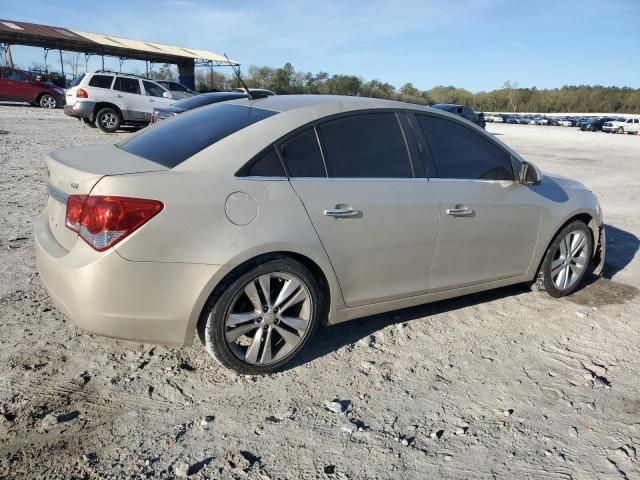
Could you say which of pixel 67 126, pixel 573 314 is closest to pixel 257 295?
pixel 573 314

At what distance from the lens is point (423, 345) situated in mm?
3715

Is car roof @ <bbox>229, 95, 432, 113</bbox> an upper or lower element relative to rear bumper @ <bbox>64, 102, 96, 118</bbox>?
upper

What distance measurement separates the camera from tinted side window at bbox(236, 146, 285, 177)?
302cm

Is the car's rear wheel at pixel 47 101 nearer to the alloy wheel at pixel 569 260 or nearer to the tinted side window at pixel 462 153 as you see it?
the tinted side window at pixel 462 153

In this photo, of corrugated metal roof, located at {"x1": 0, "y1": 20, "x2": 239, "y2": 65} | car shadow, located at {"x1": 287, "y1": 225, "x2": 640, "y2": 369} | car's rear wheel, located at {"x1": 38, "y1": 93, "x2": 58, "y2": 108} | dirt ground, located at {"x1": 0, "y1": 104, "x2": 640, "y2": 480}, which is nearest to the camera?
dirt ground, located at {"x1": 0, "y1": 104, "x2": 640, "y2": 480}

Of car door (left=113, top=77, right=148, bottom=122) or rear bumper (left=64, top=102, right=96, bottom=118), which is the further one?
car door (left=113, top=77, right=148, bottom=122)

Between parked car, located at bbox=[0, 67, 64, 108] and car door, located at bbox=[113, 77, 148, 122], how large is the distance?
12.5m

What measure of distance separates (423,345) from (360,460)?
1.35m

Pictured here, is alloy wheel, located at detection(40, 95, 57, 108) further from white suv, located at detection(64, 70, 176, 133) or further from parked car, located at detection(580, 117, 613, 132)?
parked car, located at detection(580, 117, 613, 132)

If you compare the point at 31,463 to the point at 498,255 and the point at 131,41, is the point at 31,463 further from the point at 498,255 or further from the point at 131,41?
the point at 131,41

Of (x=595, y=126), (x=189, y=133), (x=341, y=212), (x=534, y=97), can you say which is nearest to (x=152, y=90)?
(x=189, y=133)

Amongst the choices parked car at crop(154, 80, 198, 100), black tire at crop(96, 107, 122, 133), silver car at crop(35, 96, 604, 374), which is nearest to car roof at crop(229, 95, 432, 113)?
silver car at crop(35, 96, 604, 374)

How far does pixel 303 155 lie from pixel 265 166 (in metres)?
0.28

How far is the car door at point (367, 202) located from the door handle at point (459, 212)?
14cm
